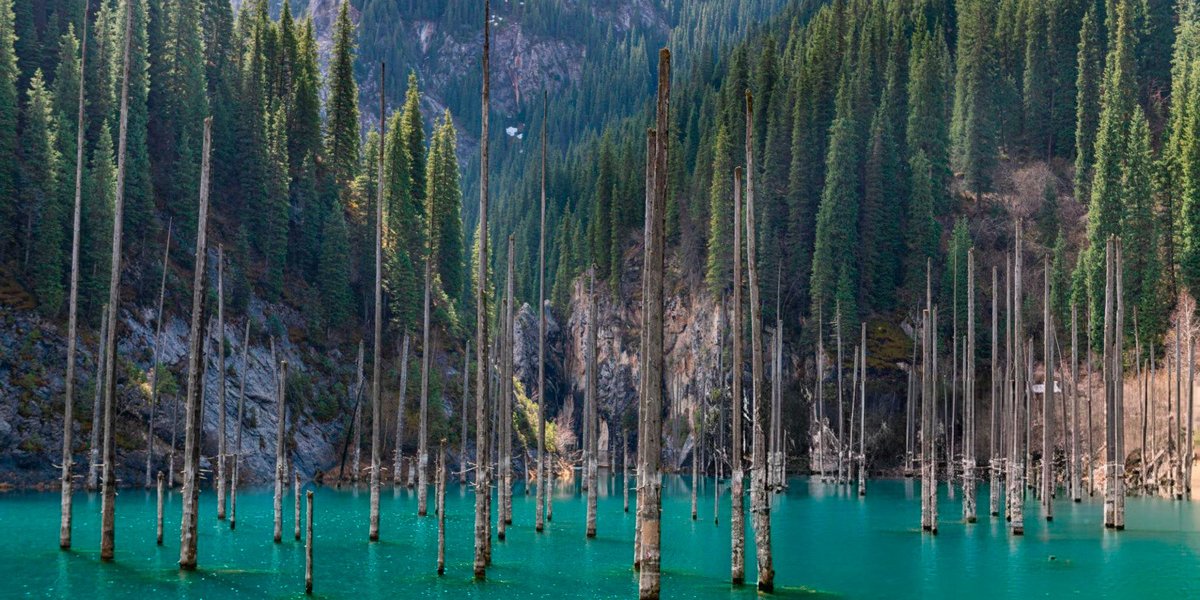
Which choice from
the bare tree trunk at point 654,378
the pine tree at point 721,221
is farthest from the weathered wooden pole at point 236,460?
the pine tree at point 721,221

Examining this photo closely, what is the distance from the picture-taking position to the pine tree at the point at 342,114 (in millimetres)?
117113

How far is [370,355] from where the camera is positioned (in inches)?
3925

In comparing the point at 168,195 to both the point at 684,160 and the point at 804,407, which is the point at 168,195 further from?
the point at 684,160

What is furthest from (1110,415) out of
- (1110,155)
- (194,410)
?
(1110,155)

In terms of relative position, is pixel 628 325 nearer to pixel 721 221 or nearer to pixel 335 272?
pixel 721 221

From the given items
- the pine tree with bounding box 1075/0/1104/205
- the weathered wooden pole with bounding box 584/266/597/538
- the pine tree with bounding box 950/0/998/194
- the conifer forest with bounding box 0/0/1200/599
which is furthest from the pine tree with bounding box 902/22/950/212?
the weathered wooden pole with bounding box 584/266/597/538

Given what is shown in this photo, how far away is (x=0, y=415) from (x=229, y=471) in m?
14.6

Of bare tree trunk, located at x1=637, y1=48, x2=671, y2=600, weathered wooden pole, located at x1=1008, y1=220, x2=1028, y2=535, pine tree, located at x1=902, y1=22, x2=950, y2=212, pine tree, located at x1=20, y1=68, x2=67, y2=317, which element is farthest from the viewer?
pine tree, located at x1=902, y1=22, x2=950, y2=212

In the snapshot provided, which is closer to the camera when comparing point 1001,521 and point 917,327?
point 1001,521

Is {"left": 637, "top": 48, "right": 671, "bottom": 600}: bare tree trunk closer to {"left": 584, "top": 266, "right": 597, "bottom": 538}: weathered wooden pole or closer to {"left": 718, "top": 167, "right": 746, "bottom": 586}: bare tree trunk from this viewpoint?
{"left": 718, "top": 167, "right": 746, "bottom": 586}: bare tree trunk

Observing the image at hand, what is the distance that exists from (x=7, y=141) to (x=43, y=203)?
17.0 ft

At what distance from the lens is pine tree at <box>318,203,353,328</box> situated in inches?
3989

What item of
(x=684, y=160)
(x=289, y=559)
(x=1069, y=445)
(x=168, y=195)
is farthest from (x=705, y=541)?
(x=684, y=160)

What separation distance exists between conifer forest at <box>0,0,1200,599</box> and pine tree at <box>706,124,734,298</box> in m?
0.64
